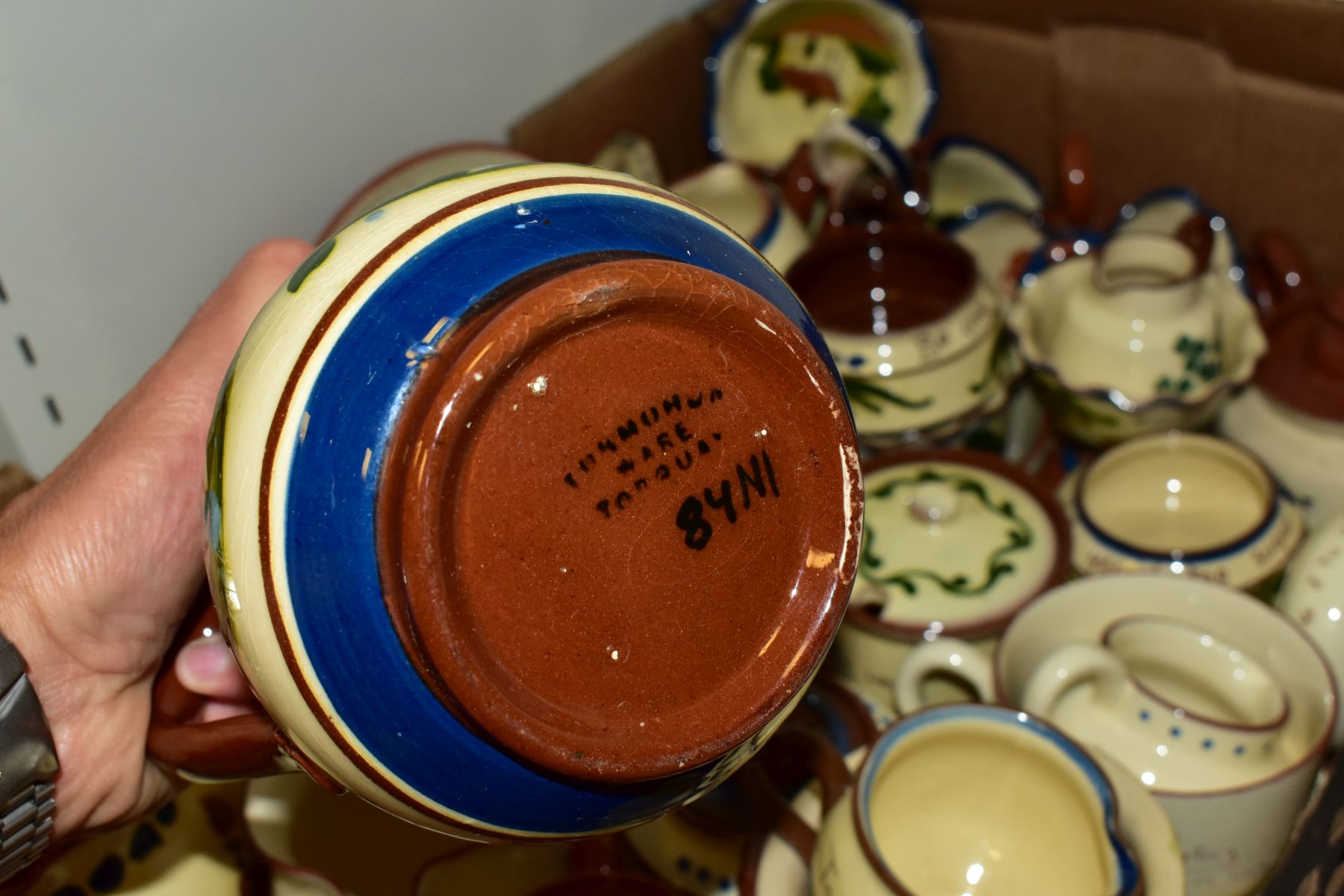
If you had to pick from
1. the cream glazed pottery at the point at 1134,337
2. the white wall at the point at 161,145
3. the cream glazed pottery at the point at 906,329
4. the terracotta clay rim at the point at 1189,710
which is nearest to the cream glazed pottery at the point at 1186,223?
the cream glazed pottery at the point at 1134,337

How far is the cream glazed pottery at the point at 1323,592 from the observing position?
0.92 meters

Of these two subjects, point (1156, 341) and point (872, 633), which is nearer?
point (872, 633)

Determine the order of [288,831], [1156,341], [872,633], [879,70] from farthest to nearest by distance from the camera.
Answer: [879,70] → [1156,341] → [872,633] → [288,831]

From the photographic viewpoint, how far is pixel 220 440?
1.69 feet

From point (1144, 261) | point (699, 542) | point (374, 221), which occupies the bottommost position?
point (1144, 261)

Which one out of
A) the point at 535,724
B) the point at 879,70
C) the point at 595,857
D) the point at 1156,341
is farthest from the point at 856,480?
the point at 879,70

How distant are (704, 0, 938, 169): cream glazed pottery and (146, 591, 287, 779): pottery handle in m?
0.90

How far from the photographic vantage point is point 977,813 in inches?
32.5

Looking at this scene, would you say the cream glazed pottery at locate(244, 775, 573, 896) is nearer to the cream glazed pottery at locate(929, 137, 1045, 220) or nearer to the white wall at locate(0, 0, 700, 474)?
the white wall at locate(0, 0, 700, 474)

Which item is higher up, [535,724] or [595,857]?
[535,724]

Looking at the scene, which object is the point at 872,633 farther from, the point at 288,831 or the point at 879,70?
the point at 879,70

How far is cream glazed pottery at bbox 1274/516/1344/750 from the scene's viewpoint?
36.1 inches

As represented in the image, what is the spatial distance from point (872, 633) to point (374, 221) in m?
0.58

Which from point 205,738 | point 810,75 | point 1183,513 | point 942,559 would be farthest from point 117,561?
point 810,75
